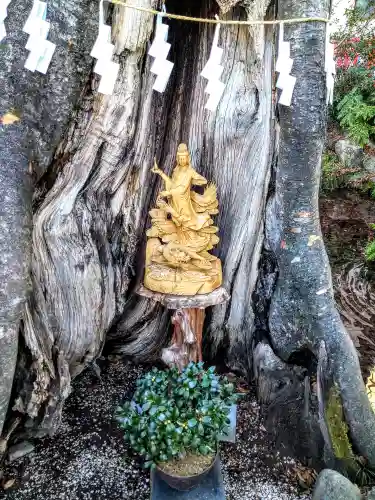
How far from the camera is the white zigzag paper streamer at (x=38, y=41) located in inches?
74.0

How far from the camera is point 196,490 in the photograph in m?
2.20

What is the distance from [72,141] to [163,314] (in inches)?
59.1

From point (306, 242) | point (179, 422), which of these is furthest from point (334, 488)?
Result: point (306, 242)

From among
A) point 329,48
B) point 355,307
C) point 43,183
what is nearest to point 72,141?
point 43,183

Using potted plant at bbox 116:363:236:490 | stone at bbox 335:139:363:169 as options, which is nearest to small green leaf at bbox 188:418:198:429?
potted plant at bbox 116:363:236:490

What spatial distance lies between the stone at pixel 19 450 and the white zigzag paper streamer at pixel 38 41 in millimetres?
2143

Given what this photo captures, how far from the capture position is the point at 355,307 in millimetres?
4207

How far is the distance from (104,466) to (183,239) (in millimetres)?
1452

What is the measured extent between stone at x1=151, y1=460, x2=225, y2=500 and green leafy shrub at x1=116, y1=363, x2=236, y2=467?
157mm

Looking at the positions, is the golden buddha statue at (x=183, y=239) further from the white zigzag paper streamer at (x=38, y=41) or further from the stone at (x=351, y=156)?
the stone at (x=351, y=156)

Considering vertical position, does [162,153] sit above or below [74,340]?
above

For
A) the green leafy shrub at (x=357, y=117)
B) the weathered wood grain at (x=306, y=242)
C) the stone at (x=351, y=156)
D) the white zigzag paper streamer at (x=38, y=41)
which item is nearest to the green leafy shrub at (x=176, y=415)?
the weathered wood grain at (x=306, y=242)

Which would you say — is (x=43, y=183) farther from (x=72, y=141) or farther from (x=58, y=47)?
(x=58, y=47)

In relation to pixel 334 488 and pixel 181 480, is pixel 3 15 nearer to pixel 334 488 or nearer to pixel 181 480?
pixel 181 480
